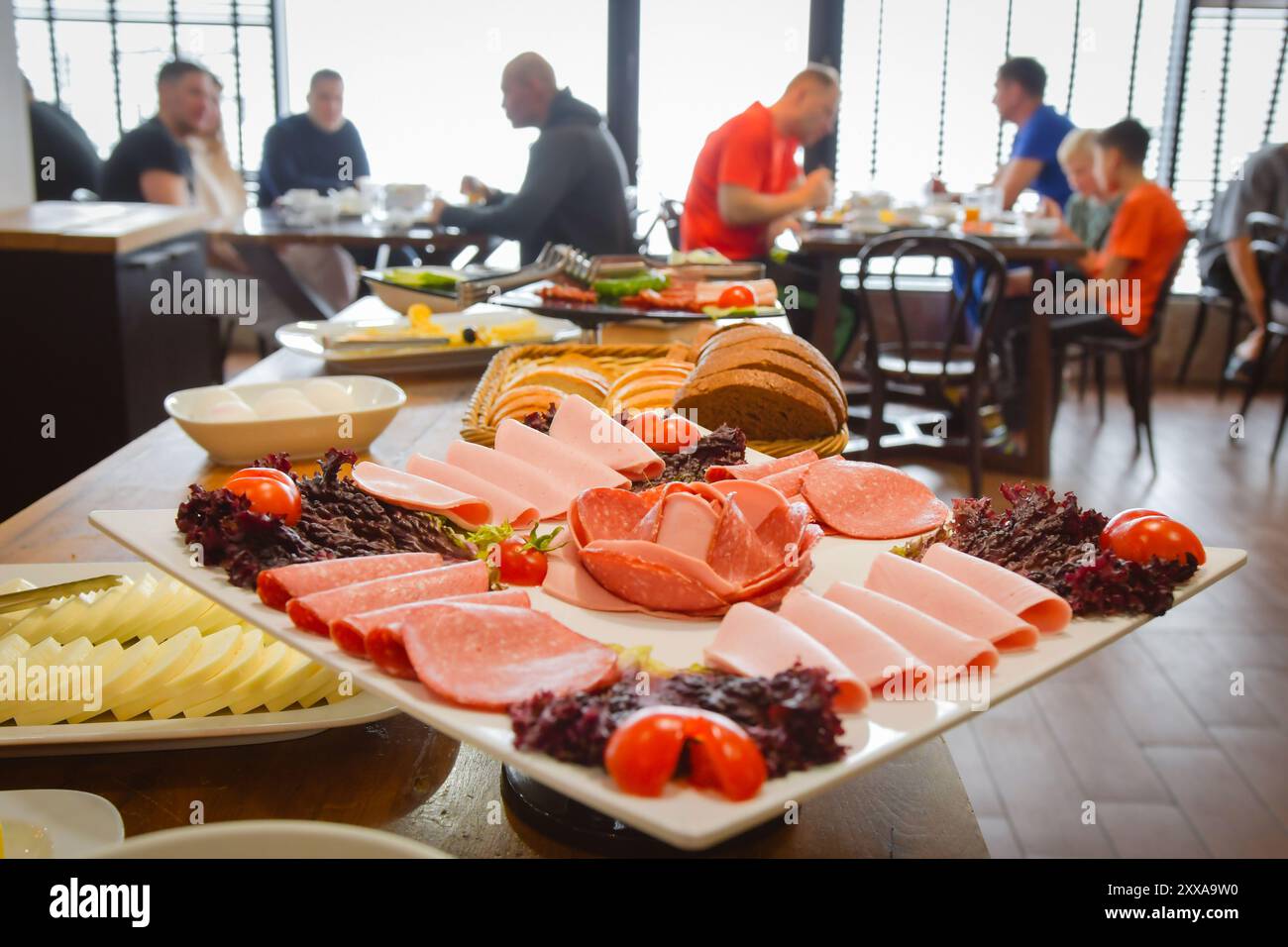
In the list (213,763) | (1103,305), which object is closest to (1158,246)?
(1103,305)

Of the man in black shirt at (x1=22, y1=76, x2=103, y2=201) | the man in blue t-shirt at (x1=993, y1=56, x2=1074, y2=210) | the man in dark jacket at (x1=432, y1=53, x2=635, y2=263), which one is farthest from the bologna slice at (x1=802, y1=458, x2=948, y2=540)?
the man in black shirt at (x1=22, y1=76, x2=103, y2=201)

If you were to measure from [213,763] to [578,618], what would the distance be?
12.8 inches

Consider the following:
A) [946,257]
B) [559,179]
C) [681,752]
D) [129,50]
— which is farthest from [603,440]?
[129,50]

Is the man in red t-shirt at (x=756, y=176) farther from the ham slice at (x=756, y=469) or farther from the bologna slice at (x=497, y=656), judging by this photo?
the bologna slice at (x=497, y=656)

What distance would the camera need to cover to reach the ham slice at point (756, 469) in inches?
46.8

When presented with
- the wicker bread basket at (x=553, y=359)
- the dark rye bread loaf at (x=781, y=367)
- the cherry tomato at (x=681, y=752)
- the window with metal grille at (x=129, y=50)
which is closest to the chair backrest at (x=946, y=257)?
the wicker bread basket at (x=553, y=359)

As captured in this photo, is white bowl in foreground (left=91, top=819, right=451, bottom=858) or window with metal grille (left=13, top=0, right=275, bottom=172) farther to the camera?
window with metal grille (left=13, top=0, right=275, bottom=172)

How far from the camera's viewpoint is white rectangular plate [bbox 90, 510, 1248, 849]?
0.62 meters

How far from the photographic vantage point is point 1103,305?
16.8ft

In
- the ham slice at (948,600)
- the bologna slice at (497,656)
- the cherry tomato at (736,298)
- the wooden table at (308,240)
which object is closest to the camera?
the bologna slice at (497,656)

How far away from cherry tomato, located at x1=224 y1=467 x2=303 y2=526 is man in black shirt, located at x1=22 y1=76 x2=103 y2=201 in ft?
17.3

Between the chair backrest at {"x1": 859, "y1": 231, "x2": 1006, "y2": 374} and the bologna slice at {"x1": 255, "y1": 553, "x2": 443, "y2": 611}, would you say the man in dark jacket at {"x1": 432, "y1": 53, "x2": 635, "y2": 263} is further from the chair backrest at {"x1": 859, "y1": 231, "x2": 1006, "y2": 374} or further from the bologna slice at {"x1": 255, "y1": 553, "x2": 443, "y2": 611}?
the bologna slice at {"x1": 255, "y1": 553, "x2": 443, "y2": 611}
